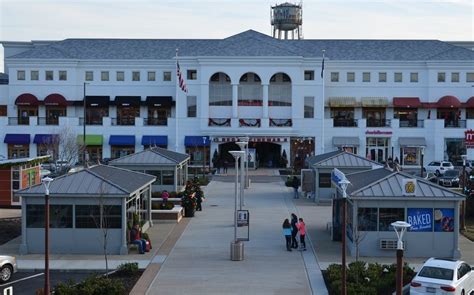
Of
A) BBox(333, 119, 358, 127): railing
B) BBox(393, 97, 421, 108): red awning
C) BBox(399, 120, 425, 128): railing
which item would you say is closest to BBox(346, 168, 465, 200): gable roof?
BBox(333, 119, 358, 127): railing

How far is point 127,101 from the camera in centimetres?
7556

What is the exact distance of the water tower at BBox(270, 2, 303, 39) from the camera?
102 meters

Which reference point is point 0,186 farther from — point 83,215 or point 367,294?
point 367,294

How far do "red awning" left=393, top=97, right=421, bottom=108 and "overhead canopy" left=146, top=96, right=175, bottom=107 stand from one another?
22090mm

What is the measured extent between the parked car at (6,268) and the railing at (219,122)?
159 ft

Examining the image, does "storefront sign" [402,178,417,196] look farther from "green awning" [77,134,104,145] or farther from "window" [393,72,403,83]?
"window" [393,72,403,83]

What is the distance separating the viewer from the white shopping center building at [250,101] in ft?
237

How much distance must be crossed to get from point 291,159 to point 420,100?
47.3 feet

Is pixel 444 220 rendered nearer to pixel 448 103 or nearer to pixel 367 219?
pixel 367 219

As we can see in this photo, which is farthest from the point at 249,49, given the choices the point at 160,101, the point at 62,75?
the point at 62,75

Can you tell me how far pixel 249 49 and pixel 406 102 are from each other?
16.3 m

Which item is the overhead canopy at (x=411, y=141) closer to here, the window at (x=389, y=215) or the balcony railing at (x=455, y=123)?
the balcony railing at (x=455, y=123)

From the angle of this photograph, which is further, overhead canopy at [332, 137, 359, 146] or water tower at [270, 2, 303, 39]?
water tower at [270, 2, 303, 39]

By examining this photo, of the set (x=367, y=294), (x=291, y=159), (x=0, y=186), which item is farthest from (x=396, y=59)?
(x=367, y=294)
